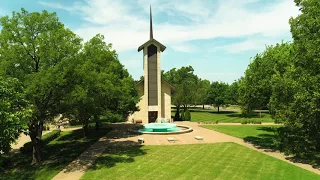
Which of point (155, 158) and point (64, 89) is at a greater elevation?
point (64, 89)

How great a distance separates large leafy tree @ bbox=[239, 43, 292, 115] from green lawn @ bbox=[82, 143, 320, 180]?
5139 mm

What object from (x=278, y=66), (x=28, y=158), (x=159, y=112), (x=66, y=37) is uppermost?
(x=66, y=37)

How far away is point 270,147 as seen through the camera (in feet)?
74.3

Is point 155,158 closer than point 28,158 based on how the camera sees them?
Yes

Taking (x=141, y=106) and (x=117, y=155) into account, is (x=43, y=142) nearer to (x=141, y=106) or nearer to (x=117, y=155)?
(x=117, y=155)

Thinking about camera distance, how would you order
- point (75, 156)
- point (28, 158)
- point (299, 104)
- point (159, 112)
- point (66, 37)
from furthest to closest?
point (159, 112) → point (28, 158) → point (75, 156) → point (66, 37) → point (299, 104)

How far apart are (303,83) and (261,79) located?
26.6ft

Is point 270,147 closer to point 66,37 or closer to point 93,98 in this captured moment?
point 93,98

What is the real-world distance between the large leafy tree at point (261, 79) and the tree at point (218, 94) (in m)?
46.0

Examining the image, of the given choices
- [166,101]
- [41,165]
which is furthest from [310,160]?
[166,101]

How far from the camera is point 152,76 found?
4456 centimetres

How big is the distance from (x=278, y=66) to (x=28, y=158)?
24773 millimetres

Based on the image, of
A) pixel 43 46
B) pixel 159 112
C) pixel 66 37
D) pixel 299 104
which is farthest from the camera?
pixel 159 112

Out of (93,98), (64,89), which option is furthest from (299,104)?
(64,89)
